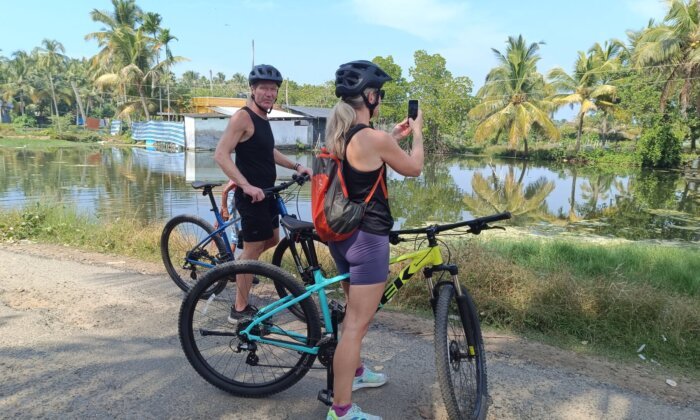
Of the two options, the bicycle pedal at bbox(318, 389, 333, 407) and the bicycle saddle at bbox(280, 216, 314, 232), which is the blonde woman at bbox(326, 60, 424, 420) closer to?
the bicycle pedal at bbox(318, 389, 333, 407)

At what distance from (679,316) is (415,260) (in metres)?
2.86

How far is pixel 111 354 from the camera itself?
131 inches

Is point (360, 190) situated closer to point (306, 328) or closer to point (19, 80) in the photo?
point (306, 328)

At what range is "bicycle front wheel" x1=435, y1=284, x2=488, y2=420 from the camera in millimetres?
2609

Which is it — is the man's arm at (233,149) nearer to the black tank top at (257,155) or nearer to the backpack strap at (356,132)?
the black tank top at (257,155)

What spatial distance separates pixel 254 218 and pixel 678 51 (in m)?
31.5

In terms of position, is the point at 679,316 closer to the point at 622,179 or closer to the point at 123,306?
the point at 123,306

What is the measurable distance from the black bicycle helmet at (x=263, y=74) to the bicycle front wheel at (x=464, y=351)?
2104mm

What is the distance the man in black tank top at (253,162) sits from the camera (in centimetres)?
355

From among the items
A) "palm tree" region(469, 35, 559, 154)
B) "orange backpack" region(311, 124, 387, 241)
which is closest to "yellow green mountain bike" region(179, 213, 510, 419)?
"orange backpack" region(311, 124, 387, 241)

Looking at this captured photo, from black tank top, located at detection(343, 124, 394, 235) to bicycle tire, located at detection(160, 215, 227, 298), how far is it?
95.4 inches

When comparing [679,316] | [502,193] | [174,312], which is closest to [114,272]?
[174,312]

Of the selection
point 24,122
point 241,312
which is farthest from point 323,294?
point 24,122

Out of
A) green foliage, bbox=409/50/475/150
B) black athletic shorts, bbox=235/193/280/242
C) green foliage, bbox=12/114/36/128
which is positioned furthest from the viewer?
green foliage, bbox=12/114/36/128
